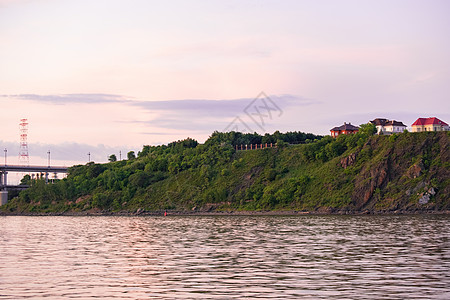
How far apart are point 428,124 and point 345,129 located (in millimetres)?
26829

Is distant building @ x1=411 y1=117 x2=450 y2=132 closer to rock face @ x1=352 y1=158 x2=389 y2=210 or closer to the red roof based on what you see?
the red roof

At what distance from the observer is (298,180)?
525 feet

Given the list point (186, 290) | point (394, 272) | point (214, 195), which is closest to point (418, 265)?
point (394, 272)

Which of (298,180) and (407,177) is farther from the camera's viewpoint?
(298,180)

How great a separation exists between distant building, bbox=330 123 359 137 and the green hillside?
1895cm

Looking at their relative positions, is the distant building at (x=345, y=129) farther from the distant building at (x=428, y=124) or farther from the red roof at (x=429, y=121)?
the red roof at (x=429, y=121)

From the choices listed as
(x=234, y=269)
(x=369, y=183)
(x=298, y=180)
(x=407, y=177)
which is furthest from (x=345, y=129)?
(x=234, y=269)

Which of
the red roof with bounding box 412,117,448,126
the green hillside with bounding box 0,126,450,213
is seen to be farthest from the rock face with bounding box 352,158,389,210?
the red roof with bounding box 412,117,448,126

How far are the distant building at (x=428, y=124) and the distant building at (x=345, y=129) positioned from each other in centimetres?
1901

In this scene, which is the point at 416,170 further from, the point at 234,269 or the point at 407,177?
the point at 234,269

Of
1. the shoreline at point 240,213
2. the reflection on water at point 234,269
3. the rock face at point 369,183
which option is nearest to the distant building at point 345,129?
the rock face at point 369,183

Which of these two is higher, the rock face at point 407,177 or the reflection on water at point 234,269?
the rock face at point 407,177

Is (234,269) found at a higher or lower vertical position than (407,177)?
lower

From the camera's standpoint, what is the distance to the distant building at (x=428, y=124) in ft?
570
